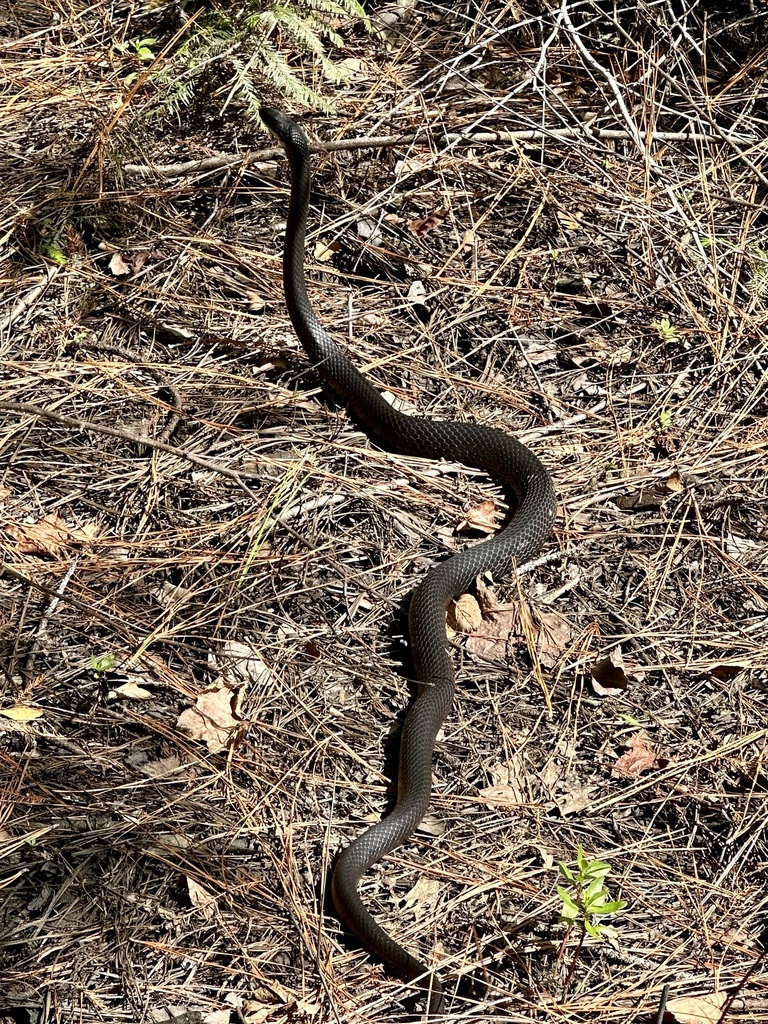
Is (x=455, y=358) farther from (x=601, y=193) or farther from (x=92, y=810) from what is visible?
(x=92, y=810)

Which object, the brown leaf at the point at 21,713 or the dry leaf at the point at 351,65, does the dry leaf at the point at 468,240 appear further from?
the brown leaf at the point at 21,713

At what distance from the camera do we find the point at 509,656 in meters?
3.75

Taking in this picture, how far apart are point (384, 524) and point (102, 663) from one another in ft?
4.13

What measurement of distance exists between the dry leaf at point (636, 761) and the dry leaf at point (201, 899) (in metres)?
1.37

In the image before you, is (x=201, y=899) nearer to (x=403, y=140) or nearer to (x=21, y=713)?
(x=21, y=713)

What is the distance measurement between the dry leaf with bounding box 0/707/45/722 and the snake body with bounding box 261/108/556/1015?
3.47 feet

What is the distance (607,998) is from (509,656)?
125 centimetres

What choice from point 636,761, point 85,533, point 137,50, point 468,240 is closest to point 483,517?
point 636,761

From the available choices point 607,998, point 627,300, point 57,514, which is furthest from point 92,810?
point 627,300

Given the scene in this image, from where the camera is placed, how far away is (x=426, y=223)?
5.26 metres

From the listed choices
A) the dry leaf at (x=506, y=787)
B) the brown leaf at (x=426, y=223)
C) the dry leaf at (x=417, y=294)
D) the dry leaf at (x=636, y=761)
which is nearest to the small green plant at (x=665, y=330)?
the dry leaf at (x=417, y=294)

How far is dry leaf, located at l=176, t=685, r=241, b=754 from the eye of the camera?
10.7ft

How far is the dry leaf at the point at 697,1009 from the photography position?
2744 mm

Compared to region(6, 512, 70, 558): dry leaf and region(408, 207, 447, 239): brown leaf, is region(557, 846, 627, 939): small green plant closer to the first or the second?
region(6, 512, 70, 558): dry leaf
